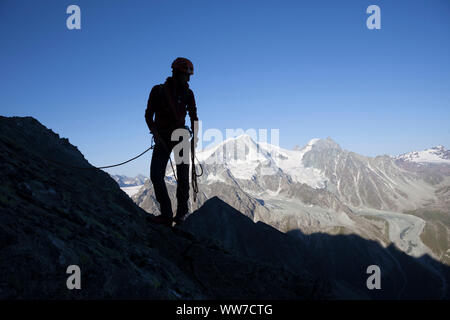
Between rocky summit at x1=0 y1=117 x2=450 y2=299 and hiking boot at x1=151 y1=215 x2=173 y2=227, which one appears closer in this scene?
rocky summit at x1=0 y1=117 x2=450 y2=299

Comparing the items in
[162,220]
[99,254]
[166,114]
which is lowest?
[162,220]

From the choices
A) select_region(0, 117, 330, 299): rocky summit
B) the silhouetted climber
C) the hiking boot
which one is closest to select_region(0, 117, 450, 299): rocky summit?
select_region(0, 117, 330, 299): rocky summit

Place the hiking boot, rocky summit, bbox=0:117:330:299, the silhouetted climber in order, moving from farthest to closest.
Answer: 1. the hiking boot
2. the silhouetted climber
3. rocky summit, bbox=0:117:330:299

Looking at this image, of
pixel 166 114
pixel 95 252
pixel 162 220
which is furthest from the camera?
pixel 162 220

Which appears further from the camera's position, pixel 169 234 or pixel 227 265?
pixel 169 234

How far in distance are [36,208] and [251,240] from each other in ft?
209

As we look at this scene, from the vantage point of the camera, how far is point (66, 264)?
4461 mm

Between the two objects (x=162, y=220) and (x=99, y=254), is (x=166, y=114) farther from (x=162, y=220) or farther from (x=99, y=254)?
(x=99, y=254)

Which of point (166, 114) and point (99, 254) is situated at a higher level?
point (166, 114)

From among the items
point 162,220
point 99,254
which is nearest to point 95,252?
point 99,254

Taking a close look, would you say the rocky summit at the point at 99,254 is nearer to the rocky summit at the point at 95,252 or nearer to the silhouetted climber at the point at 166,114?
the rocky summit at the point at 95,252

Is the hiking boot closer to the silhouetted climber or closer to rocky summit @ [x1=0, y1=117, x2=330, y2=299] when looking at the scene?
the silhouetted climber
